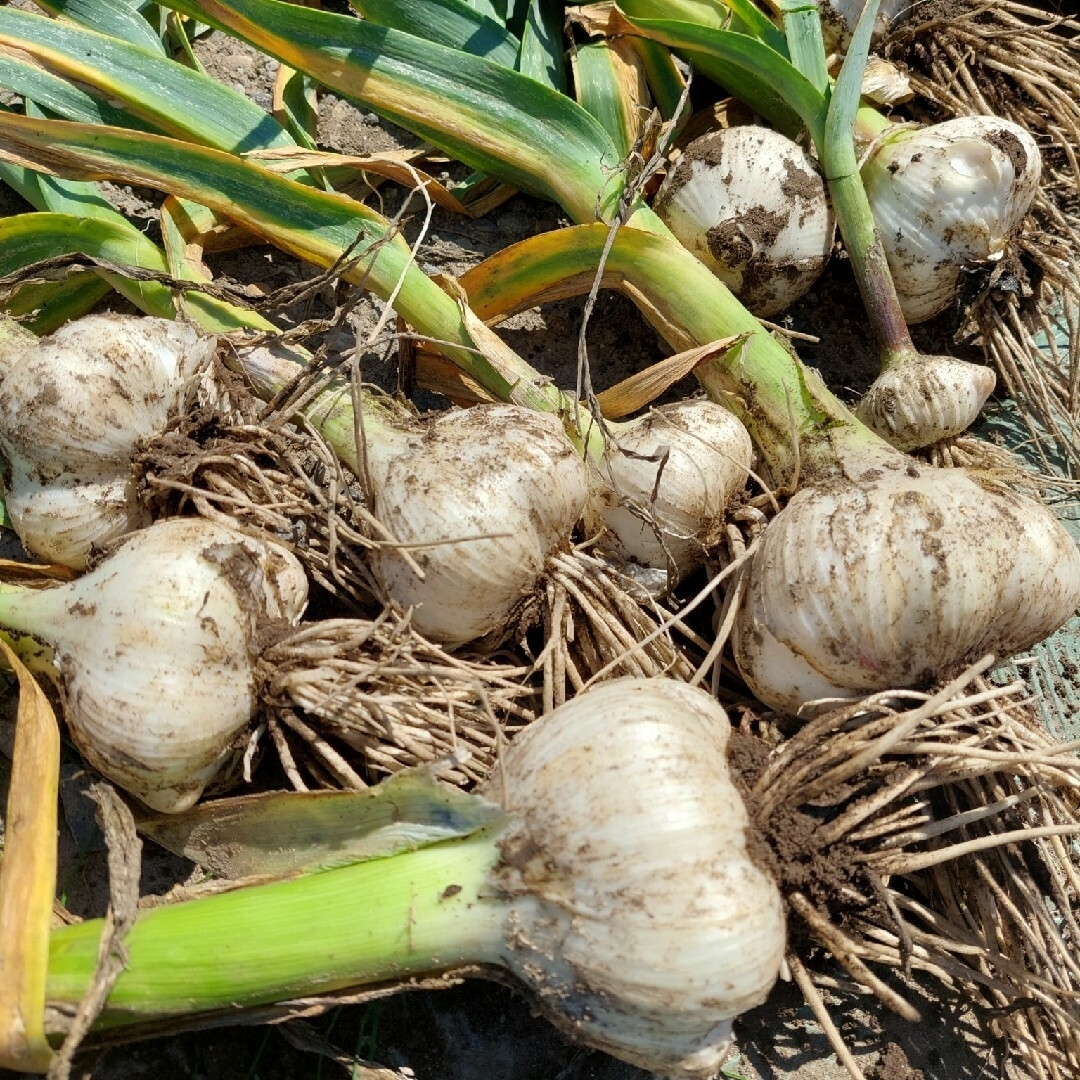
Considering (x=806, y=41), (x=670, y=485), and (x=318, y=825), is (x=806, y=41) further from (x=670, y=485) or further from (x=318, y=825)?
(x=318, y=825)

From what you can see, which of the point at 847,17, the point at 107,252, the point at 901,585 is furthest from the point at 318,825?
the point at 847,17

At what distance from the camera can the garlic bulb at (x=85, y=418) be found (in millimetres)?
1197

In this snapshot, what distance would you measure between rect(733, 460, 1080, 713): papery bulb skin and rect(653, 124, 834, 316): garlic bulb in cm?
50

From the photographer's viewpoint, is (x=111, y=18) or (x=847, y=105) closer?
(x=847, y=105)

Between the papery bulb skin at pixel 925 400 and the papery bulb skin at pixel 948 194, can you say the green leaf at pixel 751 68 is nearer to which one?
the papery bulb skin at pixel 948 194

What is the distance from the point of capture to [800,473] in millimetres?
1375

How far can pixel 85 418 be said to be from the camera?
3.93ft

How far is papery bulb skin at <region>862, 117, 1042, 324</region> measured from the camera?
149cm

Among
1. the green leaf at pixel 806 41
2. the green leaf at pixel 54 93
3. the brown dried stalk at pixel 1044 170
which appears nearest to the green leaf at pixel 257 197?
the green leaf at pixel 54 93

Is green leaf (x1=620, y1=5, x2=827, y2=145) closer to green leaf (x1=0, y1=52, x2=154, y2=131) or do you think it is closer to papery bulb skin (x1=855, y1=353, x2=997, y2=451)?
papery bulb skin (x1=855, y1=353, x2=997, y2=451)

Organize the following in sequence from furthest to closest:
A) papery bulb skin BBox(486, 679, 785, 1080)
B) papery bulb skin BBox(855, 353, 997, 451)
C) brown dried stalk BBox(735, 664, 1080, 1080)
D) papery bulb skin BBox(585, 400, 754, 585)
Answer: papery bulb skin BBox(855, 353, 997, 451), papery bulb skin BBox(585, 400, 754, 585), brown dried stalk BBox(735, 664, 1080, 1080), papery bulb skin BBox(486, 679, 785, 1080)

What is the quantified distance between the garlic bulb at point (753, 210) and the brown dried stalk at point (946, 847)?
2.48 feet

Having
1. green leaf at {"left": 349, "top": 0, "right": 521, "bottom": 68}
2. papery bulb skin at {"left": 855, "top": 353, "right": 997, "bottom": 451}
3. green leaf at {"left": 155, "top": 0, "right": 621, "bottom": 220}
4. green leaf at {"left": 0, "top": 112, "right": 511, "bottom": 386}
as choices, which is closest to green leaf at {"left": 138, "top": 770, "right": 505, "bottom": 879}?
green leaf at {"left": 0, "top": 112, "right": 511, "bottom": 386}

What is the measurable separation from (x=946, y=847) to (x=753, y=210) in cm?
100
